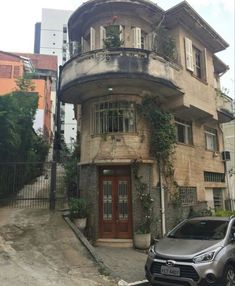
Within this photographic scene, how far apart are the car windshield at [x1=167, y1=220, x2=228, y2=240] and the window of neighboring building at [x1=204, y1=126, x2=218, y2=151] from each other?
937cm

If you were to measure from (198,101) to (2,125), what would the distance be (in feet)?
28.4

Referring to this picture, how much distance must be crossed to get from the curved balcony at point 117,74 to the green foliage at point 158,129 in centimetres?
61

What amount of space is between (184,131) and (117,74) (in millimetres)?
5371

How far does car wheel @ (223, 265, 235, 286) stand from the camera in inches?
279

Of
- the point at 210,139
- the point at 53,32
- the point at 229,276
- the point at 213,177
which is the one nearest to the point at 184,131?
the point at 210,139

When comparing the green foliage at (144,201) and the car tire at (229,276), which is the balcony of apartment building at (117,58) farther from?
the car tire at (229,276)

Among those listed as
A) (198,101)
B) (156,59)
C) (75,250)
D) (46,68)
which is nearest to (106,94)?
(156,59)

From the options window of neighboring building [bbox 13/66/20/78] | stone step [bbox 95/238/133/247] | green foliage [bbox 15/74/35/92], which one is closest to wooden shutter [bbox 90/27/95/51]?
green foliage [bbox 15/74/35/92]

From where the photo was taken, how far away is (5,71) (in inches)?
1228

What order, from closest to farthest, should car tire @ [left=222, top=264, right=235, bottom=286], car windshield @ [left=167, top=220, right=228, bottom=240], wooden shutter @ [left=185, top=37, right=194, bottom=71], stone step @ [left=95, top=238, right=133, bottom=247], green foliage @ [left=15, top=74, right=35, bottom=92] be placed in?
car tire @ [left=222, top=264, right=235, bottom=286], car windshield @ [left=167, top=220, right=228, bottom=240], stone step @ [left=95, top=238, right=133, bottom=247], wooden shutter @ [left=185, top=37, right=194, bottom=71], green foliage @ [left=15, top=74, right=35, bottom=92]

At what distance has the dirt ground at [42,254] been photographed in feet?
25.4

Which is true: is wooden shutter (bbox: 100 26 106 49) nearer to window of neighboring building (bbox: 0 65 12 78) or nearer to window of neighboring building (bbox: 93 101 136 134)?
window of neighboring building (bbox: 93 101 136 134)

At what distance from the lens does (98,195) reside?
13.2m

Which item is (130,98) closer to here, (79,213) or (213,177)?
(79,213)
